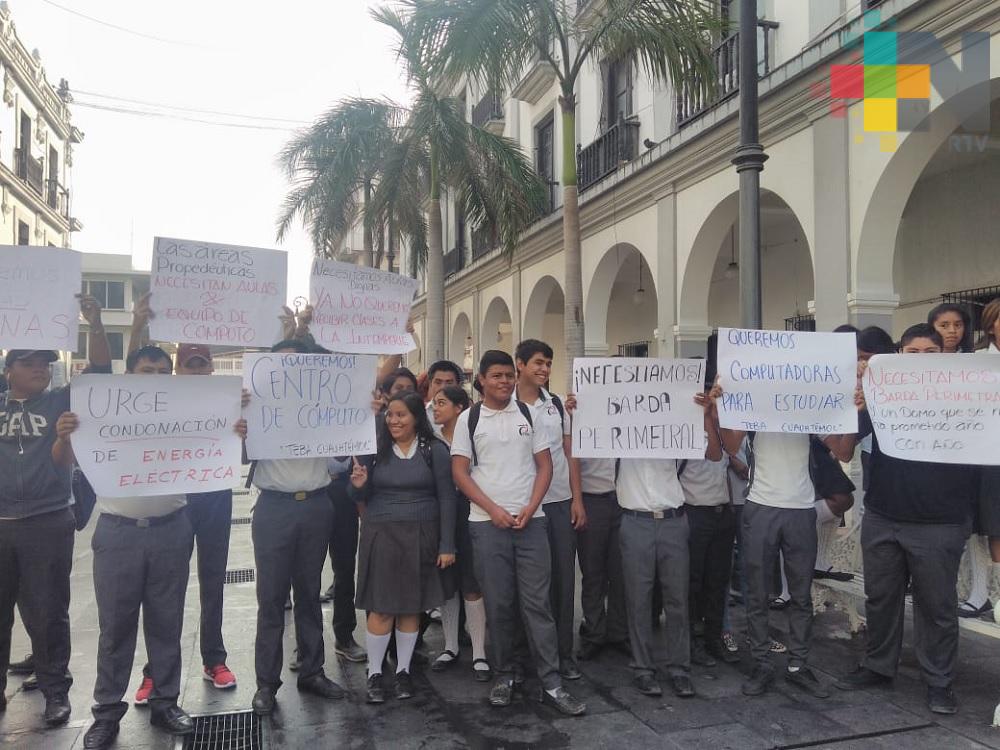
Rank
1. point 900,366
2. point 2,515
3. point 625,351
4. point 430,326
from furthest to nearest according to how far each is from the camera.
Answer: point 625,351, point 430,326, point 900,366, point 2,515

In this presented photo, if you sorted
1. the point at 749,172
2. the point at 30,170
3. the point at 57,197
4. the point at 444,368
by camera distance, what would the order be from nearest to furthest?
1. the point at 444,368
2. the point at 749,172
3. the point at 30,170
4. the point at 57,197

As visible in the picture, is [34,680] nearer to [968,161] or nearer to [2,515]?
[2,515]

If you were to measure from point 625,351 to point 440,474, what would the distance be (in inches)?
539

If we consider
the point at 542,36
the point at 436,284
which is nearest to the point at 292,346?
the point at 542,36

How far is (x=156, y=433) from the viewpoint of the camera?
3.94 meters

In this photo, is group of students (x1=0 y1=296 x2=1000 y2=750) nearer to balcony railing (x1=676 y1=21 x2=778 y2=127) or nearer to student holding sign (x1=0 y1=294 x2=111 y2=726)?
student holding sign (x1=0 y1=294 x2=111 y2=726)

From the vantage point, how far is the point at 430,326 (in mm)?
15141

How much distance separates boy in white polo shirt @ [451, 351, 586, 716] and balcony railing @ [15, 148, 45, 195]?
2602 centimetres

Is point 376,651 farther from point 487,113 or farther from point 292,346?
point 487,113

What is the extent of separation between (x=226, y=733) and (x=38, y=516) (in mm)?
1497

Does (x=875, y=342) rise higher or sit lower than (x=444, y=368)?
higher

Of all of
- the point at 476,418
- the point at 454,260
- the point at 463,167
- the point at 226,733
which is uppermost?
the point at 454,260

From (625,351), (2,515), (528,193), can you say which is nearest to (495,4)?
(528,193)

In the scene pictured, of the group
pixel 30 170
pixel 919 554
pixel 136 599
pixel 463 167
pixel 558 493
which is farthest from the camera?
pixel 30 170
